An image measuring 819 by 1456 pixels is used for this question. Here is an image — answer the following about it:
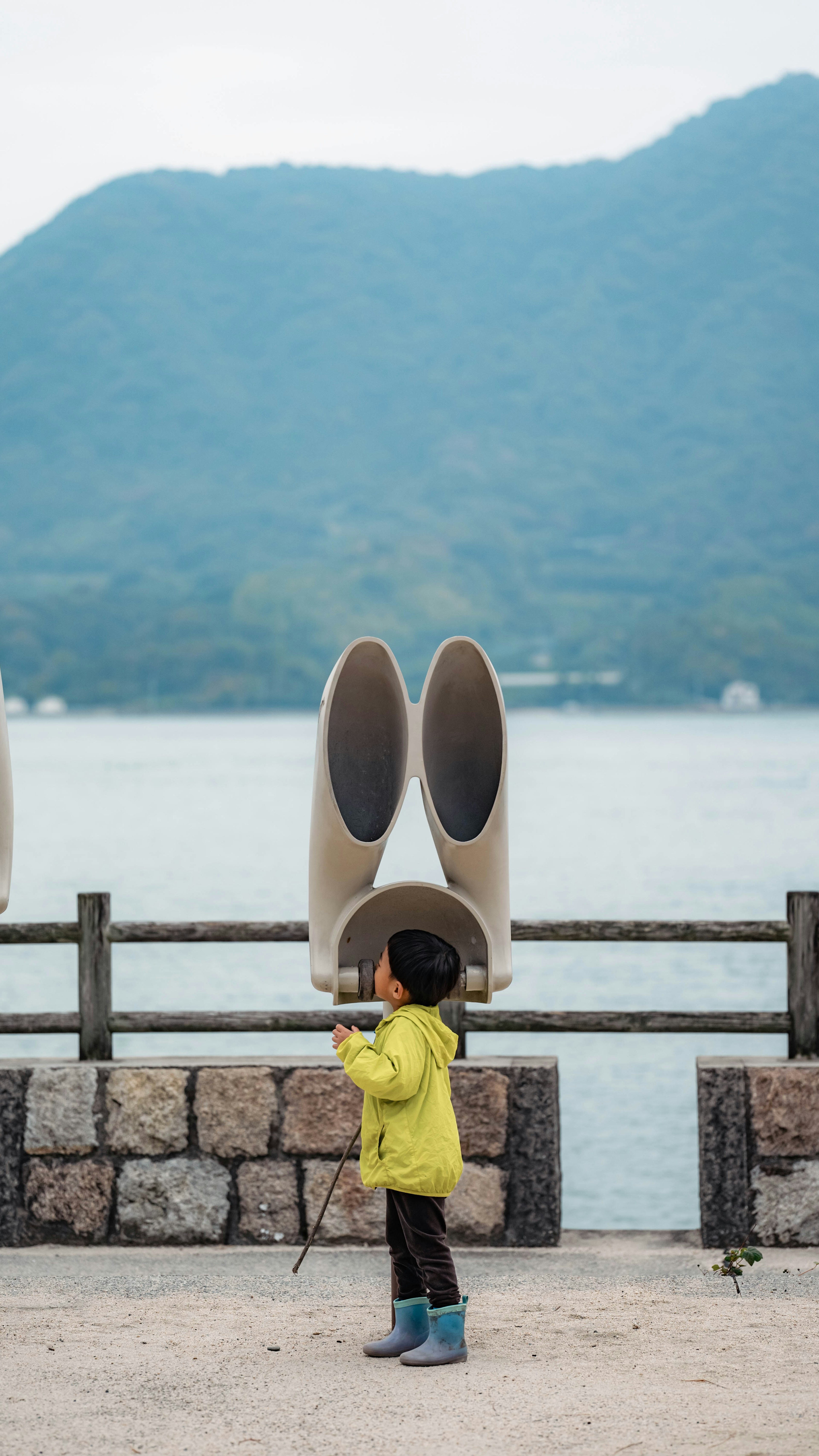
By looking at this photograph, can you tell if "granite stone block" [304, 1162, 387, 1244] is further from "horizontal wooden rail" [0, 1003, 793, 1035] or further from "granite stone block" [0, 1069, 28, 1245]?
"granite stone block" [0, 1069, 28, 1245]

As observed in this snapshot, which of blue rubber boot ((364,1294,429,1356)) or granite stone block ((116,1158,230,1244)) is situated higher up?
blue rubber boot ((364,1294,429,1356))

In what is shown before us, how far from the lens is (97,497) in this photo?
180000 mm

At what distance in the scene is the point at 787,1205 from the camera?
4949 mm

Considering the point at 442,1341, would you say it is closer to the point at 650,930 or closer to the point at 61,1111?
the point at 650,930

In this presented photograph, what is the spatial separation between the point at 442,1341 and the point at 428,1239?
0.88 feet

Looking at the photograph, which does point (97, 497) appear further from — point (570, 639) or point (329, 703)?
point (329, 703)

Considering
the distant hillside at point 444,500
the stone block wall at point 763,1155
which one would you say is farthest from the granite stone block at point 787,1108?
the distant hillside at point 444,500

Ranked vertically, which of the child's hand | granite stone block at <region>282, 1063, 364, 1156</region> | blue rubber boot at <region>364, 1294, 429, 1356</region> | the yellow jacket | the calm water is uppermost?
the child's hand

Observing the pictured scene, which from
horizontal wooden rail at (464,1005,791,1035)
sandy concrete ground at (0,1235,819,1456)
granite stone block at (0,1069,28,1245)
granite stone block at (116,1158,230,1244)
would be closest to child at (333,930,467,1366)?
sandy concrete ground at (0,1235,819,1456)

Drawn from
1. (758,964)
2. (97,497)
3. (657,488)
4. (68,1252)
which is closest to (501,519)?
(657,488)

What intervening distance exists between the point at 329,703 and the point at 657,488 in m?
174

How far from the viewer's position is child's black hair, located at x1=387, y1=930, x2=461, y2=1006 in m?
3.54

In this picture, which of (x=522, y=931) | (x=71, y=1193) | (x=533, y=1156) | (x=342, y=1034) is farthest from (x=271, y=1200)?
(x=342, y=1034)

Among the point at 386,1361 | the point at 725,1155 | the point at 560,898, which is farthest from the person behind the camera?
the point at 560,898
